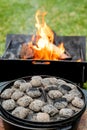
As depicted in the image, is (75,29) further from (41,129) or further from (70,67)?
(41,129)

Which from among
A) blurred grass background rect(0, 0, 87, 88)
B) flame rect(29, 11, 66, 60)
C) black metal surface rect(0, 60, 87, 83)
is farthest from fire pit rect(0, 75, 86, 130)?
blurred grass background rect(0, 0, 87, 88)

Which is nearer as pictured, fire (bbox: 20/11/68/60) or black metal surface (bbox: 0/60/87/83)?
black metal surface (bbox: 0/60/87/83)

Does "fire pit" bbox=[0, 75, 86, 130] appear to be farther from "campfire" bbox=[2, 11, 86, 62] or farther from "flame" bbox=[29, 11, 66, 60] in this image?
"flame" bbox=[29, 11, 66, 60]

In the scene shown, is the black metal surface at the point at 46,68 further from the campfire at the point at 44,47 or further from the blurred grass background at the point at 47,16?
the blurred grass background at the point at 47,16

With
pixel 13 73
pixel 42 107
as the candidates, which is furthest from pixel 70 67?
pixel 42 107

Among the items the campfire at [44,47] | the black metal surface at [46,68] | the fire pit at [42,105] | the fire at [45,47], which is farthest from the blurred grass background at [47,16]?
the fire pit at [42,105]

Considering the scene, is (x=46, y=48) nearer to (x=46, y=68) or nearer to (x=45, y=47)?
(x=45, y=47)
